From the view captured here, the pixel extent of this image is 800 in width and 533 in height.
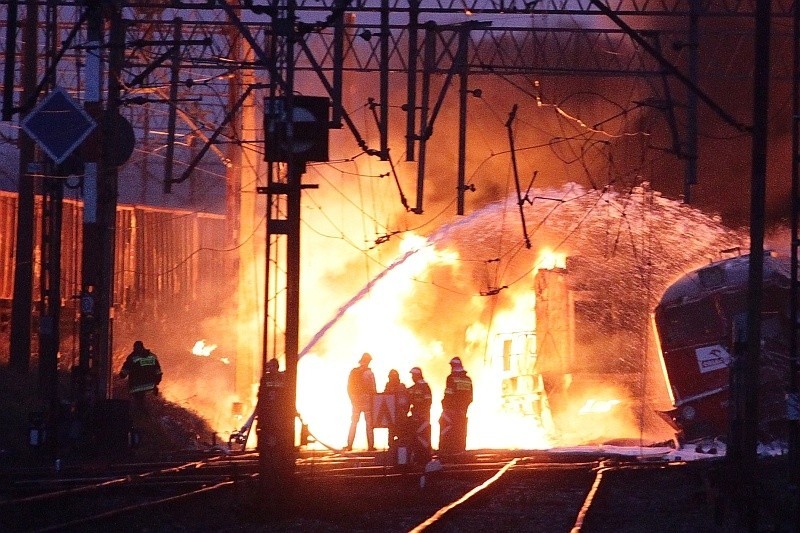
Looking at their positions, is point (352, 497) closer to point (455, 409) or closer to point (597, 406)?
point (455, 409)

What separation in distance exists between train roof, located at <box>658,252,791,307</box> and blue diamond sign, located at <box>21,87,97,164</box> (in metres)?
12.7

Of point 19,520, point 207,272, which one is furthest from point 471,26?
point 207,272

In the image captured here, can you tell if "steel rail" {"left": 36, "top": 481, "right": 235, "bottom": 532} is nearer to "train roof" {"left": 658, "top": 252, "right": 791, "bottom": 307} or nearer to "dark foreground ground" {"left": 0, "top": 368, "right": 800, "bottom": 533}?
"dark foreground ground" {"left": 0, "top": 368, "right": 800, "bottom": 533}

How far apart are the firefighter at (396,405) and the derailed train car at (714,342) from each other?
5322 mm

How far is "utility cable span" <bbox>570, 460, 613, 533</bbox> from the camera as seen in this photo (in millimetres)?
12812

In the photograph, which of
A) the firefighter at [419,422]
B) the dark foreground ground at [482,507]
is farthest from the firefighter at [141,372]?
the dark foreground ground at [482,507]

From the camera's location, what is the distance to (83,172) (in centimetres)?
2047

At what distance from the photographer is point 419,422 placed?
19.6m

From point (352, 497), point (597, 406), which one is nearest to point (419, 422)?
point (352, 497)

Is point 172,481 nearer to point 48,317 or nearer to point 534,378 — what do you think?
point 48,317

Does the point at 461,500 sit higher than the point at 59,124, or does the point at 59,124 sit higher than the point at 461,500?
the point at 59,124

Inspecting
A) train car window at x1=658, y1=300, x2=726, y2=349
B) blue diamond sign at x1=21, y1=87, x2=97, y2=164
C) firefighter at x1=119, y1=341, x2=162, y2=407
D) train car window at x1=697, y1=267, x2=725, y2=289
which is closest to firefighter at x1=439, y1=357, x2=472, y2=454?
train car window at x1=658, y1=300, x2=726, y2=349

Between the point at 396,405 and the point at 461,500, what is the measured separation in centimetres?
749

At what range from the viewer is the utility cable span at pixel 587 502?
12.8m
